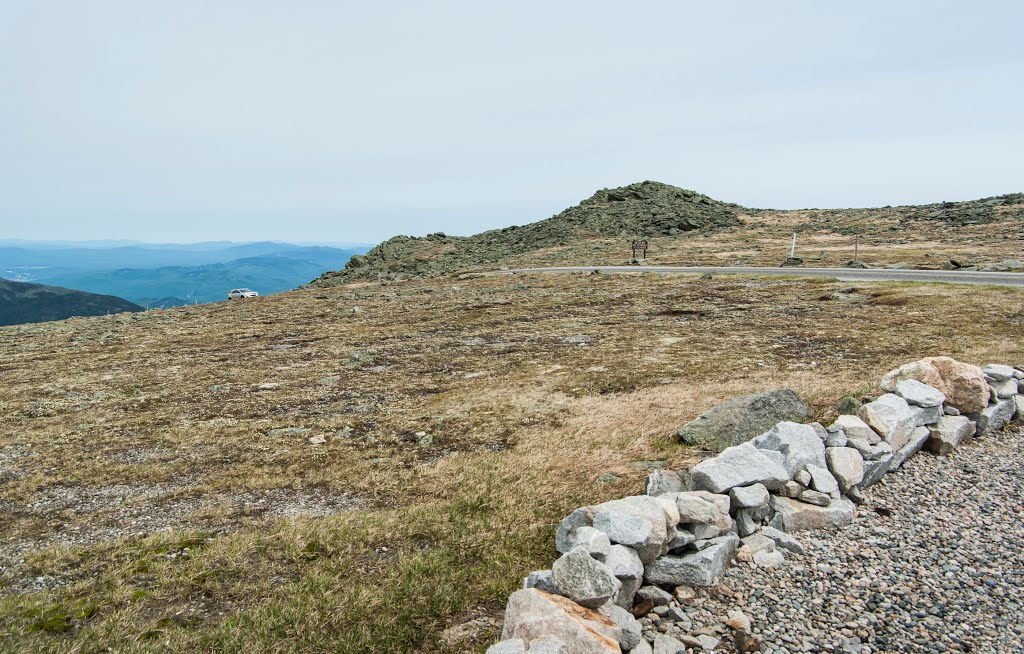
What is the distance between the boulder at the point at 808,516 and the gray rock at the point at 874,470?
1.12 meters

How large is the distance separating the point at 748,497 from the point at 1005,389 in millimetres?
7774

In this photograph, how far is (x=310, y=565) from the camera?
7.07 m

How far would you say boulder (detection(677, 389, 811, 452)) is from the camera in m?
10.3

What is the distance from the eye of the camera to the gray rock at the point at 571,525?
22.7 ft

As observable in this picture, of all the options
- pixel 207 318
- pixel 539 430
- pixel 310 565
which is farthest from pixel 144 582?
pixel 207 318

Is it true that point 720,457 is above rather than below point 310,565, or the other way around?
above

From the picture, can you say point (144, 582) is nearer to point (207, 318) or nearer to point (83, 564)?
point (83, 564)

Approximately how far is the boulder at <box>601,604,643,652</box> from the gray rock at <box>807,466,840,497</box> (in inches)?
157

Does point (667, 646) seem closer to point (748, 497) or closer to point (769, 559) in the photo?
point (769, 559)

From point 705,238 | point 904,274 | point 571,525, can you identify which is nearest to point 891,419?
point 571,525

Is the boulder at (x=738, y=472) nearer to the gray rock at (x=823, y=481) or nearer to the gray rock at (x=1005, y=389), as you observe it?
the gray rock at (x=823, y=481)

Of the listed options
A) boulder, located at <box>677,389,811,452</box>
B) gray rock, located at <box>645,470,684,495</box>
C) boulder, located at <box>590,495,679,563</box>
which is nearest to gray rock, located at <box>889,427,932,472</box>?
boulder, located at <box>677,389,811,452</box>

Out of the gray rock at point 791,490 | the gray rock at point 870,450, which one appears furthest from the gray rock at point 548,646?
the gray rock at point 870,450

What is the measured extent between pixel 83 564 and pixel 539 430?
26.0 ft
